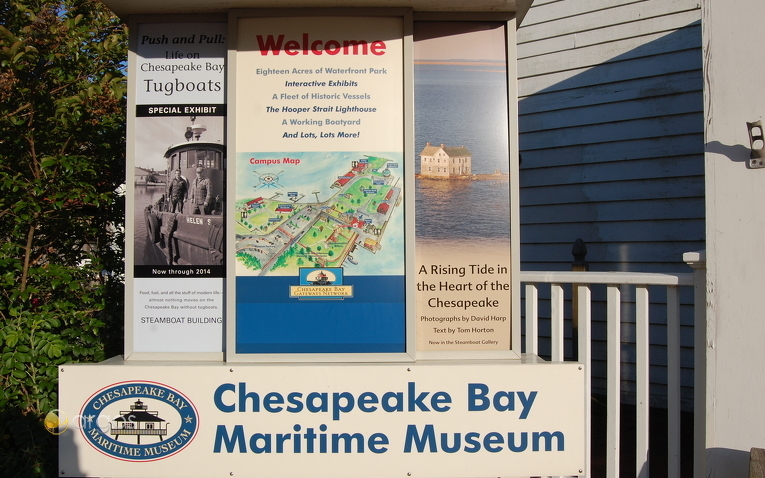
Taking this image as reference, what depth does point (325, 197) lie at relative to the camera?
3098 millimetres

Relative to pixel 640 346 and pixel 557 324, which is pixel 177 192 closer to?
pixel 557 324

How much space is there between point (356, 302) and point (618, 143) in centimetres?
381

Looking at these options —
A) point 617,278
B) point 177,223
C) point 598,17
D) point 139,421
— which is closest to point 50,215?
point 177,223

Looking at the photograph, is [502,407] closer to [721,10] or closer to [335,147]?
[335,147]

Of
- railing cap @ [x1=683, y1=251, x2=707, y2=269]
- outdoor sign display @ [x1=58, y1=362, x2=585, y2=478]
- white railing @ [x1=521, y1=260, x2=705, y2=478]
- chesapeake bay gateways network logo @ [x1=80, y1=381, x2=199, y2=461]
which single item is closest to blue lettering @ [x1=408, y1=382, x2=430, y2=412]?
outdoor sign display @ [x1=58, y1=362, x2=585, y2=478]

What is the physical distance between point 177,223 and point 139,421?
0.93 m

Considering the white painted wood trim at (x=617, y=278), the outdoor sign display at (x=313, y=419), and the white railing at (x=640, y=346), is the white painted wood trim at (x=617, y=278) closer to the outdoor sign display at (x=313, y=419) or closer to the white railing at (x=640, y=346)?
the white railing at (x=640, y=346)

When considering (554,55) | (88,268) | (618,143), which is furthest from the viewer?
(554,55)

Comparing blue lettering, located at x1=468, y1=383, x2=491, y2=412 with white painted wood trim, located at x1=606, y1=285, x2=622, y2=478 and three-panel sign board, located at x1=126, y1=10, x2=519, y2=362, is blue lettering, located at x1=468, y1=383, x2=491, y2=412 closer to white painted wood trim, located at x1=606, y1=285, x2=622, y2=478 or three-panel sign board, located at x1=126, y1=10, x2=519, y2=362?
three-panel sign board, located at x1=126, y1=10, x2=519, y2=362

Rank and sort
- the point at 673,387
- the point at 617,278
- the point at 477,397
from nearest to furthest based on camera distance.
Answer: the point at 477,397 < the point at 673,387 < the point at 617,278

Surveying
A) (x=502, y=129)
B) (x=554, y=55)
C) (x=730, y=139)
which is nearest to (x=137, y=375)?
(x=502, y=129)

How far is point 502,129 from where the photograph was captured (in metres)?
3.12

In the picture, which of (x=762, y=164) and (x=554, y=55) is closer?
(x=762, y=164)

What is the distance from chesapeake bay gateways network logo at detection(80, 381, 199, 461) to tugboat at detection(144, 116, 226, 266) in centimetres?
63
